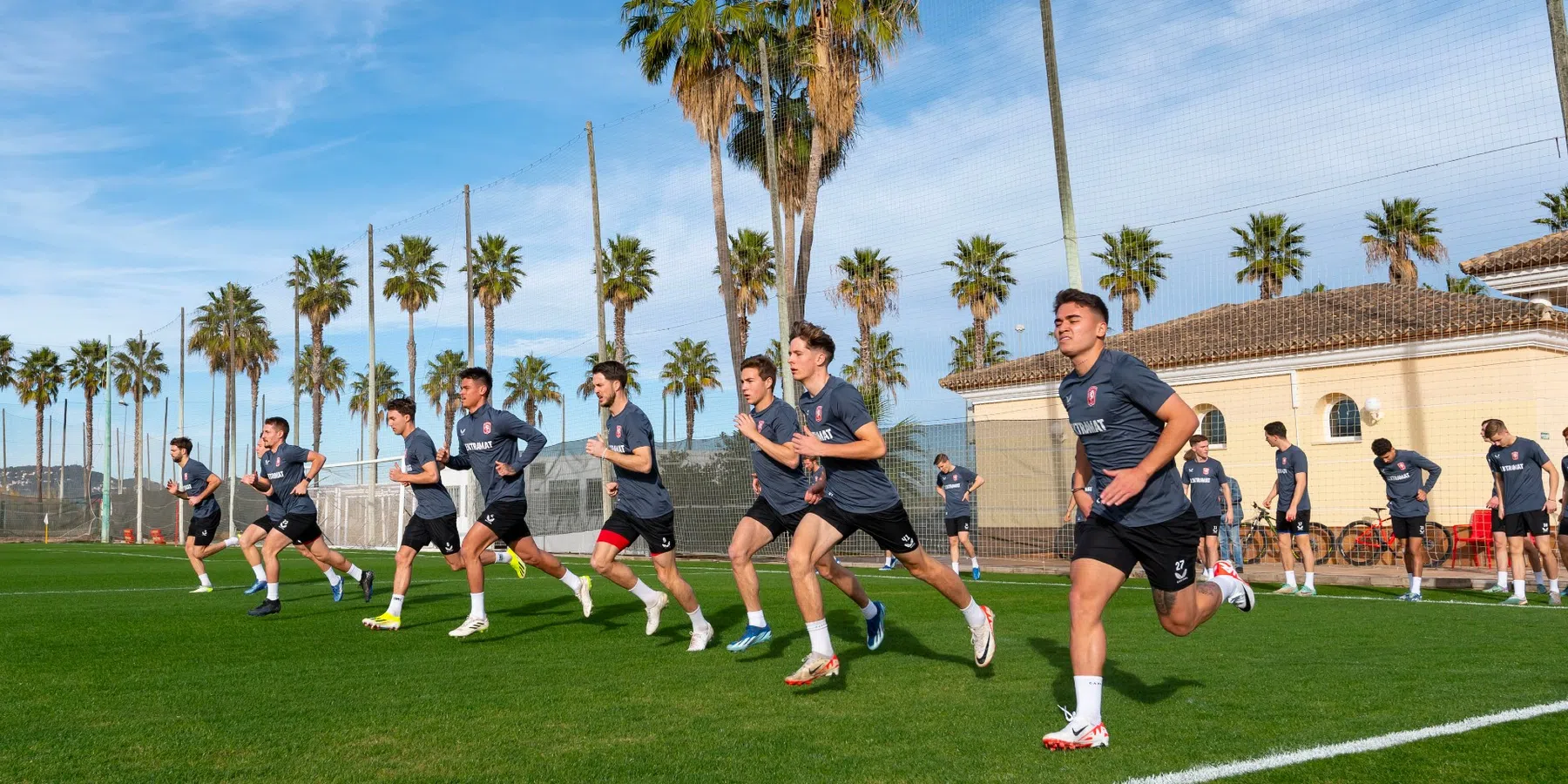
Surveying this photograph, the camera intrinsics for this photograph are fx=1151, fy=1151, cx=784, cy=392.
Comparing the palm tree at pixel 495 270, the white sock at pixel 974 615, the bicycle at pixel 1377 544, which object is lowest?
the bicycle at pixel 1377 544

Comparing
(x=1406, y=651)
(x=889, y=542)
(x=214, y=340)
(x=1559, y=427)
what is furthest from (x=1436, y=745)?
(x=214, y=340)

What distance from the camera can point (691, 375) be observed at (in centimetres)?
6344

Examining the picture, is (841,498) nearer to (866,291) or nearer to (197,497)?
(197,497)

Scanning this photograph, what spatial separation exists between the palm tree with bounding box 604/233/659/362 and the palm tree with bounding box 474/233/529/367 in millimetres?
4681

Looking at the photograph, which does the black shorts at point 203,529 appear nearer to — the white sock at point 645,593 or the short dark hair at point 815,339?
the white sock at point 645,593

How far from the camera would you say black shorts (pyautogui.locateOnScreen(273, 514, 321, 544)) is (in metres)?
11.4

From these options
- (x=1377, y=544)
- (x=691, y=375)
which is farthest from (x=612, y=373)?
(x=691, y=375)

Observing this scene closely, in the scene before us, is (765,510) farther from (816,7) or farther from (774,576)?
(816,7)

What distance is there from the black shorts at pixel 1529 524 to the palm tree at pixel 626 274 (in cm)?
3606

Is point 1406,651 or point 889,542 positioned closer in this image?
point 889,542

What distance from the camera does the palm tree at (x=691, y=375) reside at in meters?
63.2

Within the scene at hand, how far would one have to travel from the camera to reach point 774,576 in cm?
1723

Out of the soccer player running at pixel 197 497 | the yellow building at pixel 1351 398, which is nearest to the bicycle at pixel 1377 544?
the yellow building at pixel 1351 398

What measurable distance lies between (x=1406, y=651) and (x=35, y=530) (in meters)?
54.1
